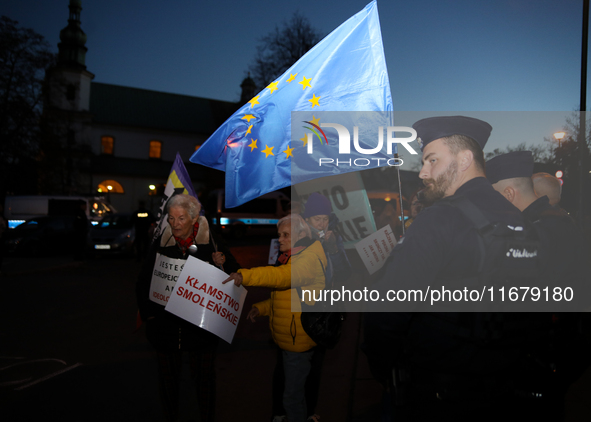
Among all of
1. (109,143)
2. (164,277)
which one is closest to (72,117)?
(109,143)

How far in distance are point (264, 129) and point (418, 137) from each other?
2.30 m

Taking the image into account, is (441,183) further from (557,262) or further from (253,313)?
(253,313)

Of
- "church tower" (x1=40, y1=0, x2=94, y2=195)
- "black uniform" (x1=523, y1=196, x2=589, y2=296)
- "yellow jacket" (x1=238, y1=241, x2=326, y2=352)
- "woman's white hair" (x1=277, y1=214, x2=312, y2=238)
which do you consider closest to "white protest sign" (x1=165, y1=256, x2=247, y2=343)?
"yellow jacket" (x1=238, y1=241, x2=326, y2=352)

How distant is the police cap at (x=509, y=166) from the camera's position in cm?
235

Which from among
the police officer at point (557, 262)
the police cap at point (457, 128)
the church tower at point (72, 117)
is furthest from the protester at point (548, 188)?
the church tower at point (72, 117)

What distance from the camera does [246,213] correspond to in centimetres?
2605

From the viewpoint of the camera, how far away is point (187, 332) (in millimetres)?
3223

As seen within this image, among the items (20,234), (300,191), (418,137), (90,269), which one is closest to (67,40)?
(20,234)

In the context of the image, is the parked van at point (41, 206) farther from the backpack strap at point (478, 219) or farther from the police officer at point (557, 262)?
the backpack strap at point (478, 219)

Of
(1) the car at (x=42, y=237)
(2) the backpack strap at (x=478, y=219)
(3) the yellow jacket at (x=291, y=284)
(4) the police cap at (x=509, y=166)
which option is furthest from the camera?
(1) the car at (x=42, y=237)

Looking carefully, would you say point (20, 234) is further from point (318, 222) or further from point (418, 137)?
point (418, 137)

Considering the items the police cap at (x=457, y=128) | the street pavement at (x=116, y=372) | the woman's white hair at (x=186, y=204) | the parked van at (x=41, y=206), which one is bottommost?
the street pavement at (x=116, y=372)

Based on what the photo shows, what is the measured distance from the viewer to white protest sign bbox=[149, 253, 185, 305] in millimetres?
3254

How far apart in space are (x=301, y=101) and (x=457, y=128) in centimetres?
227
